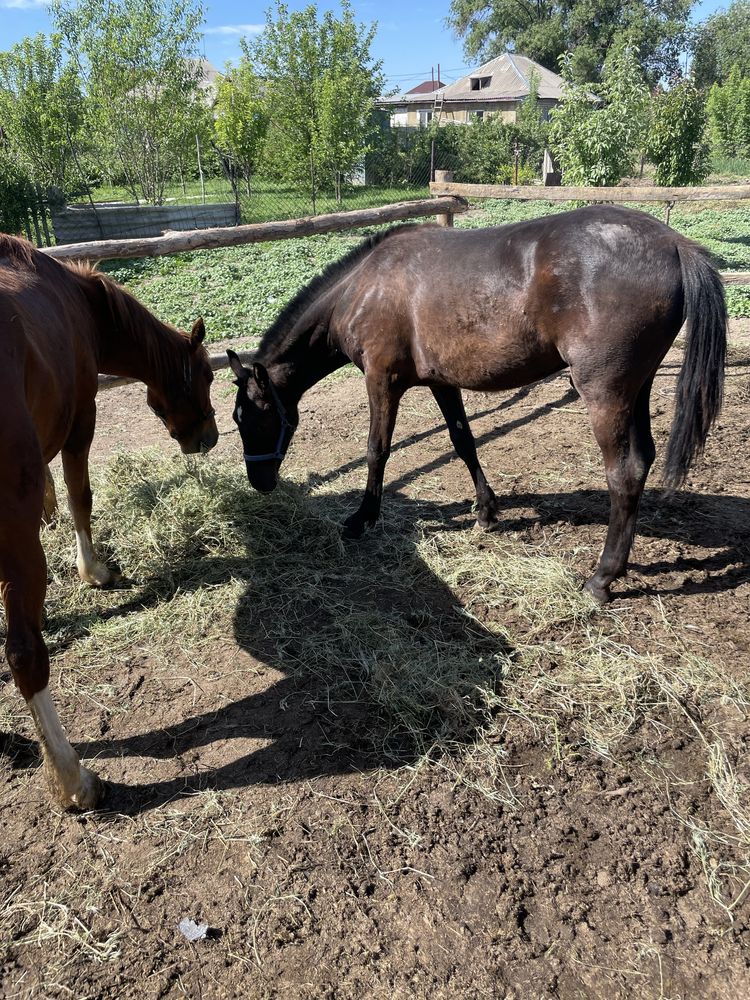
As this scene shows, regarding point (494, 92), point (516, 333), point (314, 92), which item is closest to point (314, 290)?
point (516, 333)

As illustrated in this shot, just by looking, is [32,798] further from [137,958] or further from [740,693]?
[740,693]

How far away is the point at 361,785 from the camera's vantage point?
7.91ft

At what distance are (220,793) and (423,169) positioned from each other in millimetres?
29804

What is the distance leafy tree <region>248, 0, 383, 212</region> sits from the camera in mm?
20750

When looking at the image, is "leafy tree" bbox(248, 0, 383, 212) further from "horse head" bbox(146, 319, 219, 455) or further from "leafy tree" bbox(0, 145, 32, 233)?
"horse head" bbox(146, 319, 219, 455)

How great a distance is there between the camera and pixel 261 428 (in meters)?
4.16

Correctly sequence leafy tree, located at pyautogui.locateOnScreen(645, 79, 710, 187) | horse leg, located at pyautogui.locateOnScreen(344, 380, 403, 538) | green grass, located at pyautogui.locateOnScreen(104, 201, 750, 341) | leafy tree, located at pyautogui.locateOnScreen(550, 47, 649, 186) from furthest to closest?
1. leafy tree, located at pyautogui.locateOnScreen(645, 79, 710, 187)
2. leafy tree, located at pyautogui.locateOnScreen(550, 47, 649, 186)
3. green grass, located at pyautogui.locateOnScreen(104, 201, 750, 341)
4. horse leg, located at pyautogui.locateOnScreen(344, 380, 403, 538)

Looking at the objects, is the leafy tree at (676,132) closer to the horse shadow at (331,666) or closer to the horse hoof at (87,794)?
the horse shadow at (331,666)

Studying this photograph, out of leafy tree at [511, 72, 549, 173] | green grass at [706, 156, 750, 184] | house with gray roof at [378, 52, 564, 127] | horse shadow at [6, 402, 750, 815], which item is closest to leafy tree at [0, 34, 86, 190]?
horse shadow at [6, 402, 750, 815]

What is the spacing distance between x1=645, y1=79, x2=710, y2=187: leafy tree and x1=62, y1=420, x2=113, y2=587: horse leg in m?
16.5

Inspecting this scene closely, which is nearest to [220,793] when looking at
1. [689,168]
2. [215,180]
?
[689,168]

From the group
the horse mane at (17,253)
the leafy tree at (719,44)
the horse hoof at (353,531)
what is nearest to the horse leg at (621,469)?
the horse hoof at (353,531)

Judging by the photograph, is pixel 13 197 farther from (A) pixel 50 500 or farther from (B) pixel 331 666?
(B) pixel 331 666

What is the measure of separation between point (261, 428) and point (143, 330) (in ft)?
2.99
